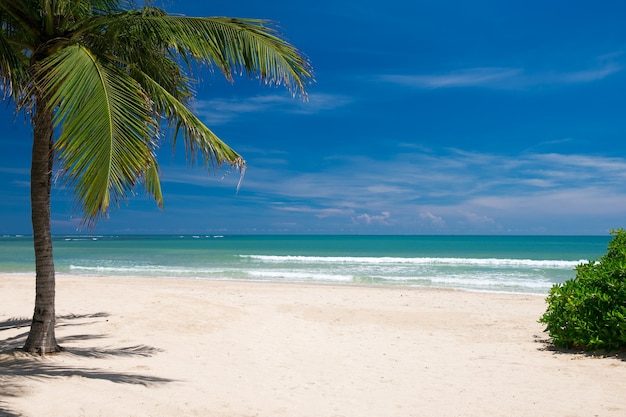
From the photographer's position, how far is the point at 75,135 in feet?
14.1

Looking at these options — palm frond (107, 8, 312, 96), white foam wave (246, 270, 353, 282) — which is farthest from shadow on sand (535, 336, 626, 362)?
white foam wave (246, 270, 353, 282)

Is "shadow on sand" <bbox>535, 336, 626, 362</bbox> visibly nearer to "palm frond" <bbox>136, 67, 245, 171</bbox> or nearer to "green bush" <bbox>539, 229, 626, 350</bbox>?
"green bush" <bbox>539, 229, 626, 350</bbox>

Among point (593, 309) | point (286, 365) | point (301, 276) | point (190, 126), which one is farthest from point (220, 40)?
point (301, 276)

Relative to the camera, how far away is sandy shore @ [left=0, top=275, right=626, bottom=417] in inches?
198

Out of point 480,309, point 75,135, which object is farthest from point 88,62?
point 480,309

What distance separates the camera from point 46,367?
229 inches

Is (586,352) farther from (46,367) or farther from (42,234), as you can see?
(42,234)

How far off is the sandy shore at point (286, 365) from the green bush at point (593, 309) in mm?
332

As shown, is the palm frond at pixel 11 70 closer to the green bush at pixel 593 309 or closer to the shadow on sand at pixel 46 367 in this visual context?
the shadow on sand at pixel 46 367

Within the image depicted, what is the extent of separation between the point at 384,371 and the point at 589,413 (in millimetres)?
2481

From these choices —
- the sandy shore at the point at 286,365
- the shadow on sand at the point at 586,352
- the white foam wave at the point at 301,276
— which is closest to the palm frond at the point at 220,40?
the sandy shore at the point at 286,365

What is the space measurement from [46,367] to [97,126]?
3168 millimetres

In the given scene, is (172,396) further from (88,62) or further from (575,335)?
(575,335)

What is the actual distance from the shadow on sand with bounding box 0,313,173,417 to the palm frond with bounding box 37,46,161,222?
6.72 ft
